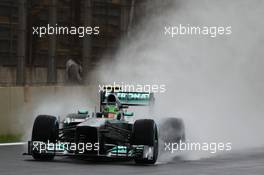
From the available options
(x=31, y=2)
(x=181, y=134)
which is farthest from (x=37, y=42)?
(x=181, y=134)

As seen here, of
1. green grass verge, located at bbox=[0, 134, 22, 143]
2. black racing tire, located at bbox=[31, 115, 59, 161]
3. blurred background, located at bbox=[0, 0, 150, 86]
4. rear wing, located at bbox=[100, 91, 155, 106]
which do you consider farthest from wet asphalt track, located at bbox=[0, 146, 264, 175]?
blurred background, located at bbox=[0, 0, 150, 86]

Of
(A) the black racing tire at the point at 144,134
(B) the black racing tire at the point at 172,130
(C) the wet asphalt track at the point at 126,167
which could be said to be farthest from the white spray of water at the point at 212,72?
(A) the black racing tire at the point at 144,134

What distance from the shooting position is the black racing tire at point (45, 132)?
18219 millimetres

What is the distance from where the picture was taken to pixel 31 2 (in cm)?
3681

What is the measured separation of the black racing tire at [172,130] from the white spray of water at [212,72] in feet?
5.66

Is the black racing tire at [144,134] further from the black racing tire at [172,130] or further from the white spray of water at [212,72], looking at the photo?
the white spray of water at [212,72]

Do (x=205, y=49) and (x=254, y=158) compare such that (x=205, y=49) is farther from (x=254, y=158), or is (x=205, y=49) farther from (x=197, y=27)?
(x=254, y=158)

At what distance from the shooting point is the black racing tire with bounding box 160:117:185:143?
20078 millimetres

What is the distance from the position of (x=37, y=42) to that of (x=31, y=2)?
5.51 ft

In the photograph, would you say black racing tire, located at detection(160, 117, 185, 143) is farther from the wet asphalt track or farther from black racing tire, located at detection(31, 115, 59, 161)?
black racing tire, located at detection(31, 115, 59, 161)

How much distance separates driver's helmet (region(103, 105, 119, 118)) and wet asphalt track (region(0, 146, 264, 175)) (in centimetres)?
108

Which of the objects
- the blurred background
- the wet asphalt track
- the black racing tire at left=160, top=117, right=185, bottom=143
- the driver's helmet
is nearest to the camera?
the wet asphalt track

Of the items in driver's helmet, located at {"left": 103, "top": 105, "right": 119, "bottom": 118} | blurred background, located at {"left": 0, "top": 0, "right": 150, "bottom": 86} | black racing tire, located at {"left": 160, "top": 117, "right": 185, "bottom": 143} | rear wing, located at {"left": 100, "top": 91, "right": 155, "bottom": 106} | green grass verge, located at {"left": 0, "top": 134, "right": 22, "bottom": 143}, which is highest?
blurred background, located at {"left": 0, "top": 0, "right": 150, "bottom": 86}

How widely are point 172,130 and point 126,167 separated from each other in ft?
10.8
